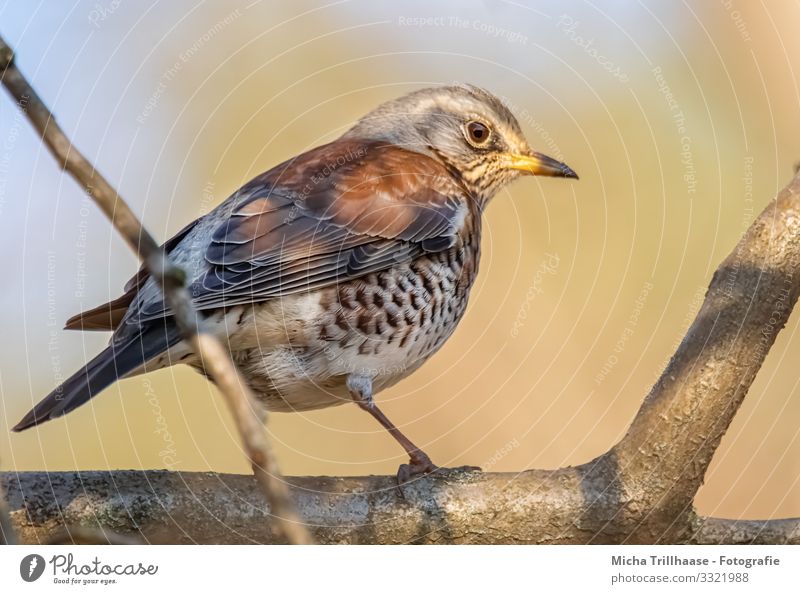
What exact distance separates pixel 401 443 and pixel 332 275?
0.80 meters

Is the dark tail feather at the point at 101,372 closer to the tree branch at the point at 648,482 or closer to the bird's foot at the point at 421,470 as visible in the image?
the tree branch at the point at 648,482

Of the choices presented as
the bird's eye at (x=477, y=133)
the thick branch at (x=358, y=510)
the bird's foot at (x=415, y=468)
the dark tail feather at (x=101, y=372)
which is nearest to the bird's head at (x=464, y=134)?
the bird's eye at (x=477, y=133)

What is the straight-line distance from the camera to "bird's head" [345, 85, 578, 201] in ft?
14.1

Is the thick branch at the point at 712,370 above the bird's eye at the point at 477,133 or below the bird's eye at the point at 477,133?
below

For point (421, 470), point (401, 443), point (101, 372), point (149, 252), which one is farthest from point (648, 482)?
point (149, 252)

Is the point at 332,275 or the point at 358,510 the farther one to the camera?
the point at 332,275

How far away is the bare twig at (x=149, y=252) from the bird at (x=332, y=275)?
1606 mm

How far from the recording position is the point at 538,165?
4.27 m

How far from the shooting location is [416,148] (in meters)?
4.41

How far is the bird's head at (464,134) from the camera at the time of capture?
169 inches

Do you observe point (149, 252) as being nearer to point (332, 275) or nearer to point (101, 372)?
point (101, 372)

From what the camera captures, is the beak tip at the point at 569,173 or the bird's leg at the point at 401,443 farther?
the beak tip at the point at 569,173

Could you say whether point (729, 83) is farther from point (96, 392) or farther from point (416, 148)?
point (96, 392)
